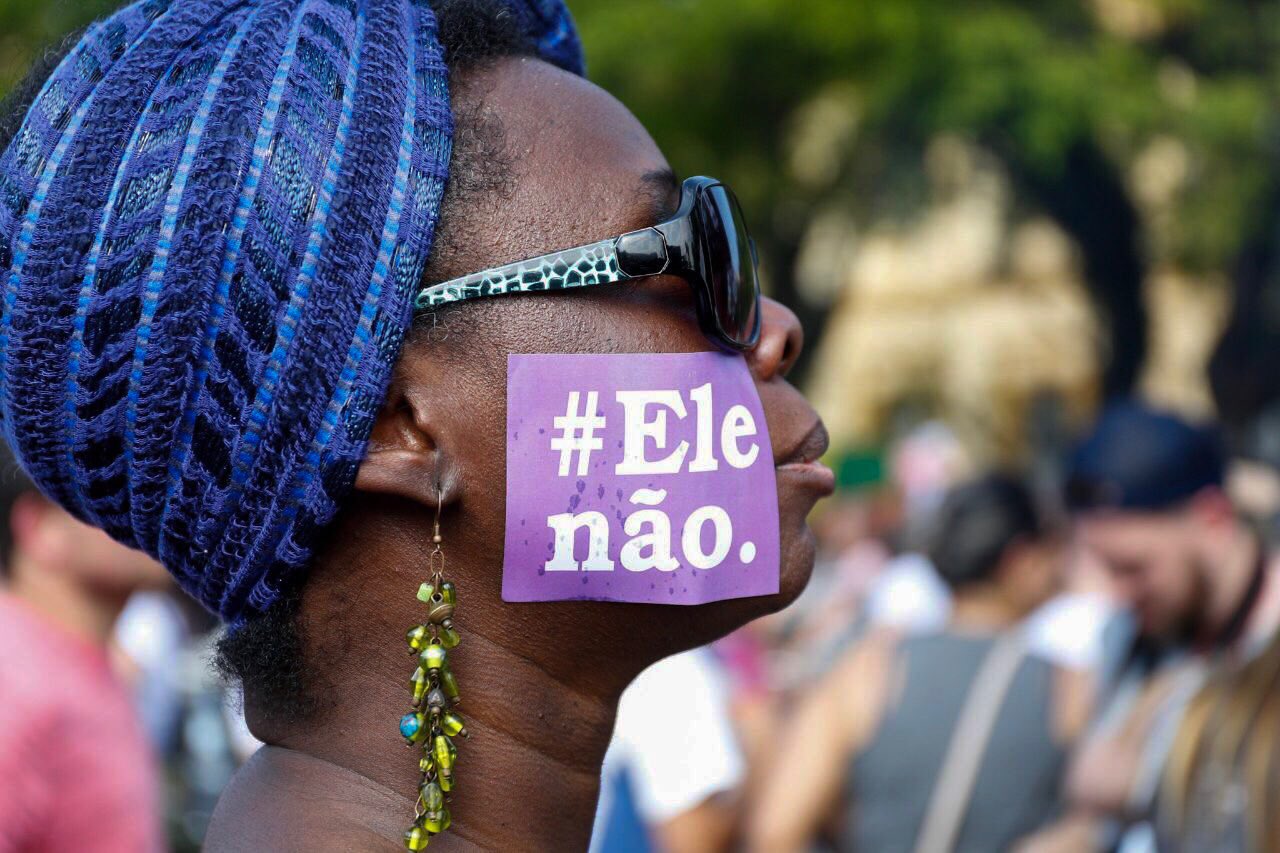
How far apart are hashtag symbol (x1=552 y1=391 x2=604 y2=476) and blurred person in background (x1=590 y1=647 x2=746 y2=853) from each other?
227cm

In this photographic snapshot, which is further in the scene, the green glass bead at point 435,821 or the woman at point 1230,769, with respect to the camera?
the woman at point 1230,769

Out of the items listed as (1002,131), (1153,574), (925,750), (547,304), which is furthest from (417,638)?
(1002,131)

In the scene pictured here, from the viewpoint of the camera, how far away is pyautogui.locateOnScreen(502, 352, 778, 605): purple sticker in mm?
1629

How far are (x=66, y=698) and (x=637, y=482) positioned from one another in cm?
179

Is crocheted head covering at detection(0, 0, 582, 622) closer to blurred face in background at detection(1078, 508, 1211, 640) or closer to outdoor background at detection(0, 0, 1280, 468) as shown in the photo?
blurred face in background at detection(1078, 508, 1211, 640)

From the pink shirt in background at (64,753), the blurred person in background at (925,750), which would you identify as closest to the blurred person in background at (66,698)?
the pink shirt in background at (64,753)

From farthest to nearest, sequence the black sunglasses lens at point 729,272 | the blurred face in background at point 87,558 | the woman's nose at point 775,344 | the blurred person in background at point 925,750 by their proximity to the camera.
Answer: the blurred person in background at point 925,750, the blurred face in background at point 87,558, the woman's nose at point 775,344, the black sunglasses lens at point 729,272

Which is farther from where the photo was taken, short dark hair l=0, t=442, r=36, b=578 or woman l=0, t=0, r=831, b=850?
short dark hair l=0, t=442, r=36, b=578

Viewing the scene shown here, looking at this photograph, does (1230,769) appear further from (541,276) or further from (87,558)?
(87,558)

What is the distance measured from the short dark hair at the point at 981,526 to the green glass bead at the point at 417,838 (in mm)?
4106

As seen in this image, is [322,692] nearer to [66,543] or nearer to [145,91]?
[145,91]

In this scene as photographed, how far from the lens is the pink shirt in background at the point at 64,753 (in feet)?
8.89

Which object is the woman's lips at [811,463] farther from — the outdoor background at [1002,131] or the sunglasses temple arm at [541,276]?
the outdoor background at [1002,131]

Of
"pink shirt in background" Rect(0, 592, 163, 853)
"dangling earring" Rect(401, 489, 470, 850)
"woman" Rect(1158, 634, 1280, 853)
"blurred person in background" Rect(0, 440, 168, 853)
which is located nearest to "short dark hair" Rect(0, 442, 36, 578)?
"blurred person in background" Rect(0, 440, 168, 853)
